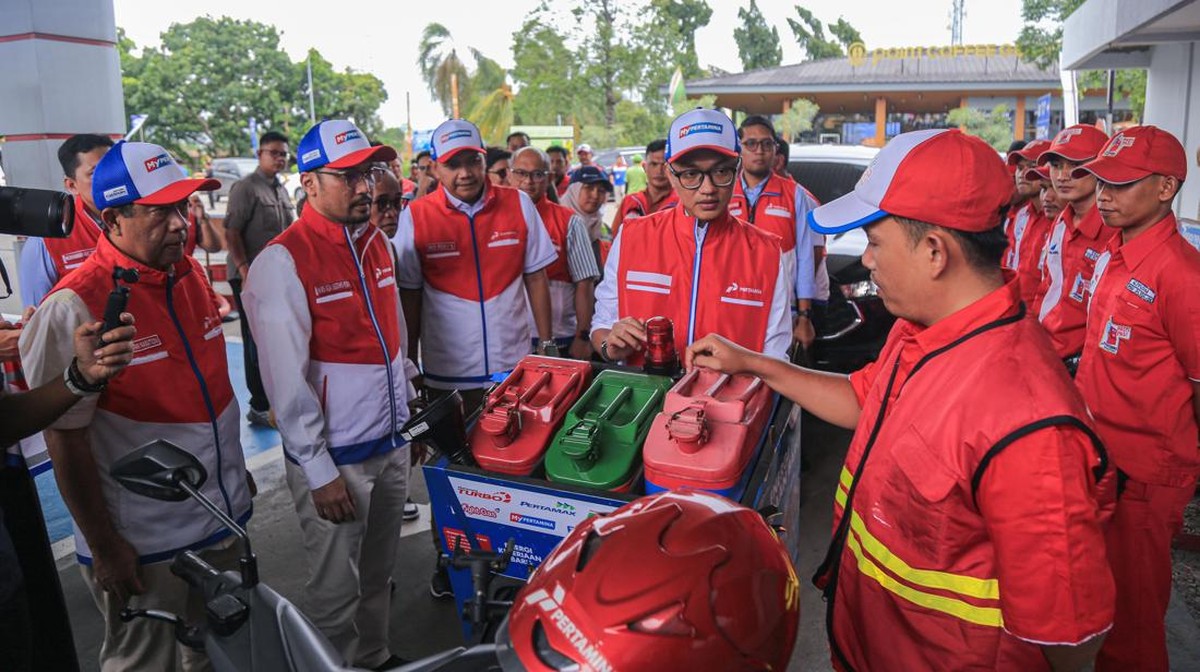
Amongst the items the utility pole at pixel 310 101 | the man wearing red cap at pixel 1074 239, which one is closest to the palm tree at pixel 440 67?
the utility pole at pixel 310 101

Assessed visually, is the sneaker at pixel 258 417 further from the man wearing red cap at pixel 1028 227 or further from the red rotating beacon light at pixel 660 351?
the man wearing red cap at pixel 1028 227

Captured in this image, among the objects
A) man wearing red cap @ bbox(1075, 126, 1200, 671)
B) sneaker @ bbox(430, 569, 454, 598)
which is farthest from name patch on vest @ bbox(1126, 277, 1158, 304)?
sneaker @ bbox(430, 569, 454, 598)

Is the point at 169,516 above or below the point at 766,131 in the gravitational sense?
below

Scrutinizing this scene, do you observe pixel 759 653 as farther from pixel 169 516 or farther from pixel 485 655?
pixel 169 516

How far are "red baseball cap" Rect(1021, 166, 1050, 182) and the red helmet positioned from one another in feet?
17.3

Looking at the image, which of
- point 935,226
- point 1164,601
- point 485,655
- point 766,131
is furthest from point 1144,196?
point 485,655

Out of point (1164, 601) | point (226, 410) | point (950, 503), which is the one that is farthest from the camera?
point (1164, 601)

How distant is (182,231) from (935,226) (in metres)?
2.24

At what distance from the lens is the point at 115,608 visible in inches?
100

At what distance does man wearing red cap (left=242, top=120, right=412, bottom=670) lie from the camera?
2.71 meters

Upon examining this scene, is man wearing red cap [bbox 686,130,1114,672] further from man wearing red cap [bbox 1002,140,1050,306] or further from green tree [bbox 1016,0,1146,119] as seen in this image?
green tree [bbox 1016,0,1146,119]

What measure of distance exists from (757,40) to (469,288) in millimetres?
55591

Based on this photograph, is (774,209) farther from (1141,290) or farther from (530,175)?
(1141,290)

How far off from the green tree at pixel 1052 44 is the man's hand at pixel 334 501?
19.3m
